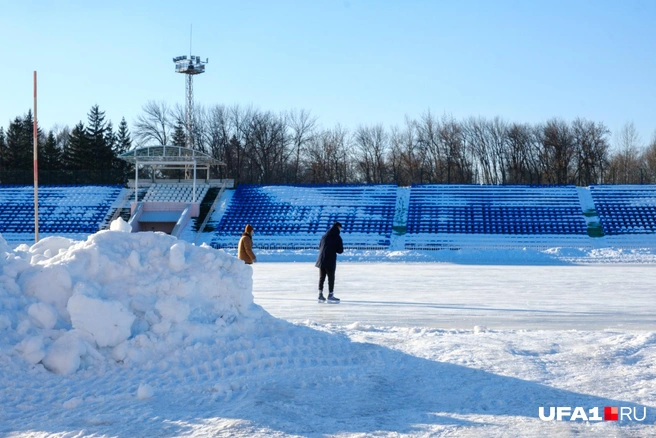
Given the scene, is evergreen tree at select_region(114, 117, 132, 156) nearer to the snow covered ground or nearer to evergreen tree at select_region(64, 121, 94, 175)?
evergreen tree at select_region(64, 121, 94, 175)

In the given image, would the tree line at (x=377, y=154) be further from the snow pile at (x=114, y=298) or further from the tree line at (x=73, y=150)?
the snow pile at (x=114, y=298)

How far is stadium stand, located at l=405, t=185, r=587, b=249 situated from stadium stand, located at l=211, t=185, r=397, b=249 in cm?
168

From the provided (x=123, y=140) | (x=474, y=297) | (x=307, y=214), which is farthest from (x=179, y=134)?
(x=474, y=297)

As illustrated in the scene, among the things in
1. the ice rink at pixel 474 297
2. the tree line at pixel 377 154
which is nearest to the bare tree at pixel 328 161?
the tree line at pixel 377 154

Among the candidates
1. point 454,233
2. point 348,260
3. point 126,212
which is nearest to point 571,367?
point 348,260

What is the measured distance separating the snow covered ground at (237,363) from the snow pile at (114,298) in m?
Answer: 0.02

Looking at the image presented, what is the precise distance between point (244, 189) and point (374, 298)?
29.5 meters

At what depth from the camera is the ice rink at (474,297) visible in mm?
11516

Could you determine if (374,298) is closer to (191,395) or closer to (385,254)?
(191,395)

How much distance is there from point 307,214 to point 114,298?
31522mm

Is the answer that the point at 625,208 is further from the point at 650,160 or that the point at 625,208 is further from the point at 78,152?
the point at 78,152

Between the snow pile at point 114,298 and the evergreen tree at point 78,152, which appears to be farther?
the evergreen tree at point 78,152

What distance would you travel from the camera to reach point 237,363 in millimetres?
7480

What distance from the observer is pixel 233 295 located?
8672 mm
